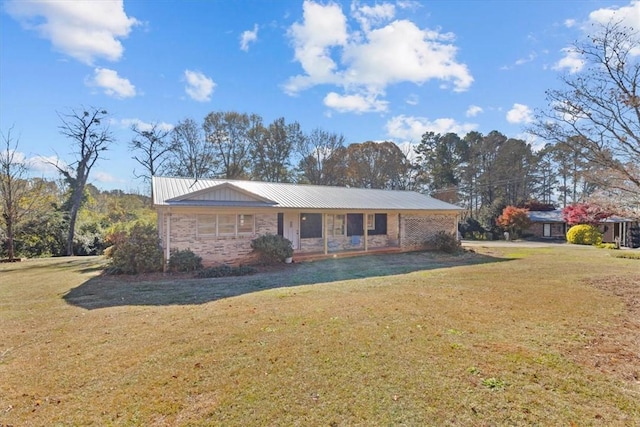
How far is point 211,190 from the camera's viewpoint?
44.4 ft

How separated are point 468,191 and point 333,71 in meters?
32.1

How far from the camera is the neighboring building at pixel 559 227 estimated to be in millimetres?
29578

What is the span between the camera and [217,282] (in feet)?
34.6

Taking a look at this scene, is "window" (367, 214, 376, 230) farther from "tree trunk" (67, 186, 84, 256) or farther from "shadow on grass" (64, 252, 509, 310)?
"tree trunk" (67, 186, 84, 256)

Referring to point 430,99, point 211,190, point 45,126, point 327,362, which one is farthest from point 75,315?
point 45,126

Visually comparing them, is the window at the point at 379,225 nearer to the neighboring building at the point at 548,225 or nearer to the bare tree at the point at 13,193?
the bare tree at the point at 13,193

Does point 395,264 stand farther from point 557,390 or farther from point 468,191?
point 468,191

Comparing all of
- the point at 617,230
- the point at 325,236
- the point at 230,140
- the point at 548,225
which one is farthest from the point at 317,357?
the point at 548,225

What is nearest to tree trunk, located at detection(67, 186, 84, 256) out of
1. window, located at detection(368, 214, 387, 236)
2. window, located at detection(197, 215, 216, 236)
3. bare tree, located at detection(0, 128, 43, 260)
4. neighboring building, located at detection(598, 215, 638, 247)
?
bare tree, located at detection(0, 128, 43, 260)

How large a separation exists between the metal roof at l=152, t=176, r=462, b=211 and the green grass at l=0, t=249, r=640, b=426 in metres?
5.07

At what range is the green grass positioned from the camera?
129 inches

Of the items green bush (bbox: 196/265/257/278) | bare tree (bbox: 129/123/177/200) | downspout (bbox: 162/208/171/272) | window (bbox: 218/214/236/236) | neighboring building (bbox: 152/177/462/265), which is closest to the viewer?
green bush (bbox: 196/265/257/278)

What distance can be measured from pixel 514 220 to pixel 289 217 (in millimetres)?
25370

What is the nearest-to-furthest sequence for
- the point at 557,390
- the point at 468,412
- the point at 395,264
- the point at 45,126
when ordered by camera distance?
the point at 468,412
the point at 557,390
the point at 395,264
the point at 45,126
